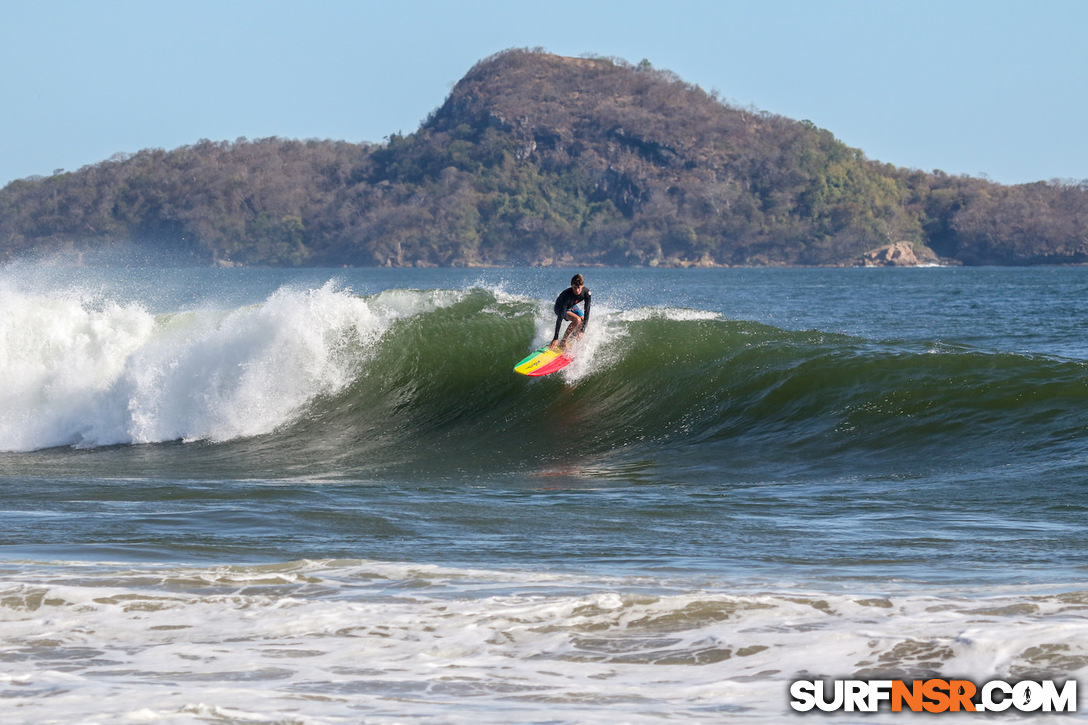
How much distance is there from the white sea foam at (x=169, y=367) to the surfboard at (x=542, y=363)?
2.58m

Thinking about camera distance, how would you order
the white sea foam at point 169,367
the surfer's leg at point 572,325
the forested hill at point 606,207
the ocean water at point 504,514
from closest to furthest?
1. the ocean water at point 504,514
2. the white sea foam at point 169,367
3. the surfer's leg at point 572,325
4. the forested hill at point 606,207

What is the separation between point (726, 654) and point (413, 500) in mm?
4577

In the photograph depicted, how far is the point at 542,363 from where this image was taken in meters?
15.1

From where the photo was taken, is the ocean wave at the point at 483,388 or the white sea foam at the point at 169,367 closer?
the ocean wave at the point at 483,388

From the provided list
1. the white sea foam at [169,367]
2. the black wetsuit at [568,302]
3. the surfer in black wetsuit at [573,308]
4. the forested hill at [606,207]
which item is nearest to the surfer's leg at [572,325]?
the surfer in black wetsuit at [573,308]

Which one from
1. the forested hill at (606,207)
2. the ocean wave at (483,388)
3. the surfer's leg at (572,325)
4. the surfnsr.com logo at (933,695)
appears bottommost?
the surfnsr.com logo at (933,695)

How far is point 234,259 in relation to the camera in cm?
16575

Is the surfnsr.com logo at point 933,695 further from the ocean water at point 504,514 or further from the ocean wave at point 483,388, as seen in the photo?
the ocean wave at point 483,388

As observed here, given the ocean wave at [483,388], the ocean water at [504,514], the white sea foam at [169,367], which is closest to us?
the ocean water at [504,514]

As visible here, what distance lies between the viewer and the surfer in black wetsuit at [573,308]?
1465 centimetres

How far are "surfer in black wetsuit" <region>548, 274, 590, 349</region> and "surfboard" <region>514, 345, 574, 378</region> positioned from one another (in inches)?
4.7

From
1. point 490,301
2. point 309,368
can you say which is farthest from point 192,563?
point 490,301

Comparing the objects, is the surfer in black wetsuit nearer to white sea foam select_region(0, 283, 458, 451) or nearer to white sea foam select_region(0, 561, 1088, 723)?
white sea foam select_region(0, 283, 458, 451)

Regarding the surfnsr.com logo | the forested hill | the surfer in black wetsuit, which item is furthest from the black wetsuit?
the forested hill
